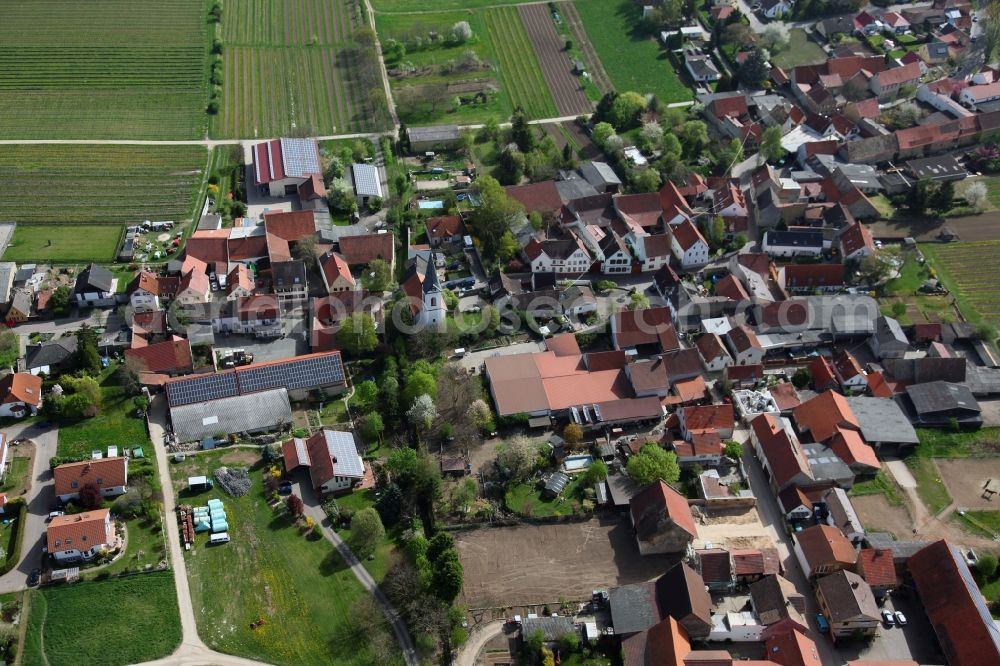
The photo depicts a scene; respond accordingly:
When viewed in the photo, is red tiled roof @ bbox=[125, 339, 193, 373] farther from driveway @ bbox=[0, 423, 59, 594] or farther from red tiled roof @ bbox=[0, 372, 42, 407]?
driveway @ bbox=[0, 423, 59, 594]

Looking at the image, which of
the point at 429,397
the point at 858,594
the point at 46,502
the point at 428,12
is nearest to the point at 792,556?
the point at 858,594

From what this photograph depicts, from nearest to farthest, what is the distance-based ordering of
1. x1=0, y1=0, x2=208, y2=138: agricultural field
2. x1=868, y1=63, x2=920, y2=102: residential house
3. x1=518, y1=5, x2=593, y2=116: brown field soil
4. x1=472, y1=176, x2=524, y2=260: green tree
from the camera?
x1=472, y1=176, x2=524, y2=260: green tree
x1=0, y1=0, x2=208, y2=138: agricultural field
x1=868, y1=63, x2=920, y2=102: residential house
x1=518, y1=5, x2=593, y2=116: brown field soil

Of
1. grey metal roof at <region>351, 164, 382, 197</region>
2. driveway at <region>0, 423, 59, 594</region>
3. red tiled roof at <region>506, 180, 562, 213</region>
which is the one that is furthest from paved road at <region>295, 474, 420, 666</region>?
red tiled roof at <region>506, 180, 562, 213</region>

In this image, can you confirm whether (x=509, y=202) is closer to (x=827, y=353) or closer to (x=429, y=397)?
(x=429, y=397)

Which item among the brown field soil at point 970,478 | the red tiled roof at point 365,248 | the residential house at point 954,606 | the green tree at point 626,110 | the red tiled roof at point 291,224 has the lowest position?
the residential house at point 954,606

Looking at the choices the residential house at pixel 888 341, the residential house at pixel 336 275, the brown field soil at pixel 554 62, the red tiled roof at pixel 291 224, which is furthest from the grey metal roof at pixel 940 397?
the red tiled roof at pixel 291 224

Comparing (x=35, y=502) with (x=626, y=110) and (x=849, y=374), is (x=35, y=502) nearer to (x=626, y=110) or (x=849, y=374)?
(x=849, y=374)

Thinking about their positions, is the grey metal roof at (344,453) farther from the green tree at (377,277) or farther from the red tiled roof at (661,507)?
the red tiled roof at (661,507)
